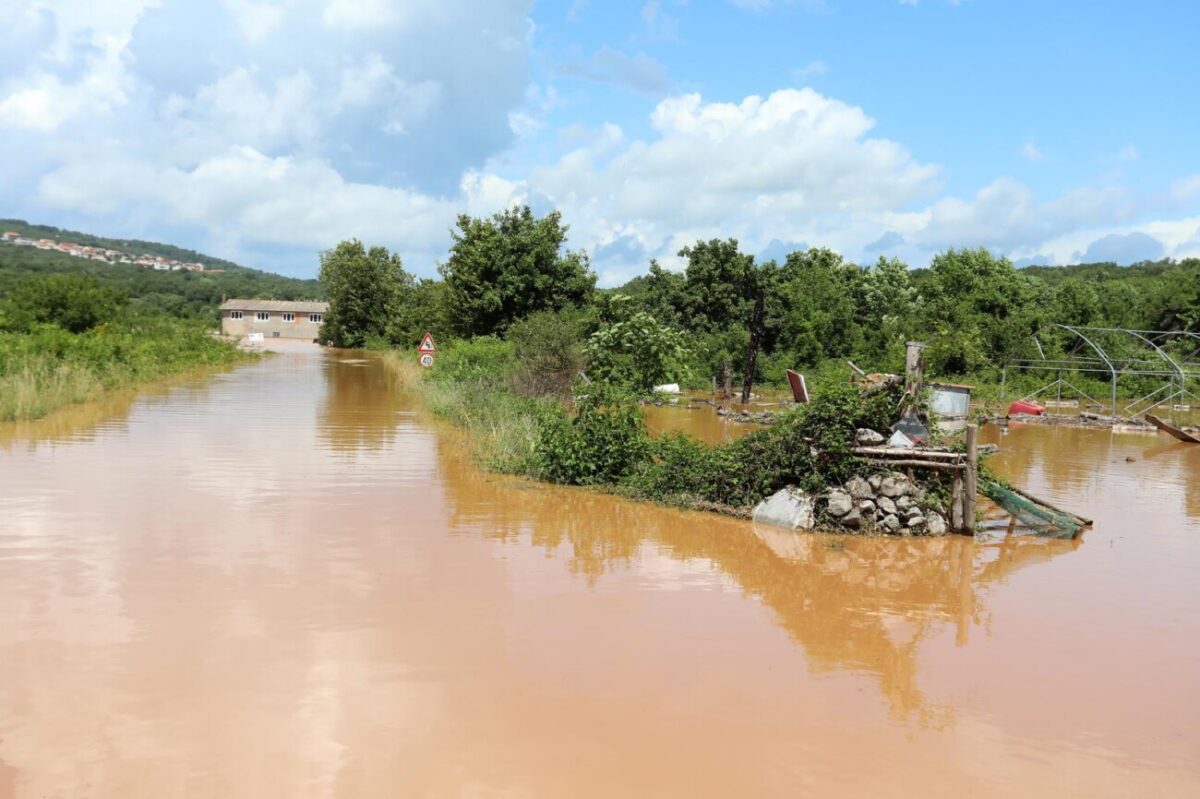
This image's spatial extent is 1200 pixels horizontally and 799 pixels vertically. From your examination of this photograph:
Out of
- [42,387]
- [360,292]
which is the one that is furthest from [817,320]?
[360,292]

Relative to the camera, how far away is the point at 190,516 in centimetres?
1179

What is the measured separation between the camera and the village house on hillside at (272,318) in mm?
92750

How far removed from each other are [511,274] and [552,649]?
29798 millimetres

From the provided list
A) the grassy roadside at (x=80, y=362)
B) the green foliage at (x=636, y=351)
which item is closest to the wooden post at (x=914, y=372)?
the green foliage at (x=636, y=351)

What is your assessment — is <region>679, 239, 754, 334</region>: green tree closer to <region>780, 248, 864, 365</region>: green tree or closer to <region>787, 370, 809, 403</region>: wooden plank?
<region>780, 248, 864, 365</region>: green tree

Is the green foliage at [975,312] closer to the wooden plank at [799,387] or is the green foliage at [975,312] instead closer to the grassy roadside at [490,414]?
the grassy roadside at [490,414]

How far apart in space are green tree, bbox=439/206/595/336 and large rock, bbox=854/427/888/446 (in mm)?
24944

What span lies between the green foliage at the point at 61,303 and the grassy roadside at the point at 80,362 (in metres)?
0.83

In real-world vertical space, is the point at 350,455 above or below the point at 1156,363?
below

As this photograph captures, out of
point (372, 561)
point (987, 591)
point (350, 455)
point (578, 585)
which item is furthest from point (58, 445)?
point (987, 591)

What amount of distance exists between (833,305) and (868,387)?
27.4 meters

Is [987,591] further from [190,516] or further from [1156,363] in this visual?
[1156,363]

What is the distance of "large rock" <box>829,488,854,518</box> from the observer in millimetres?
12211

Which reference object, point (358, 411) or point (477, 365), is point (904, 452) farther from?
point (477, 365)
